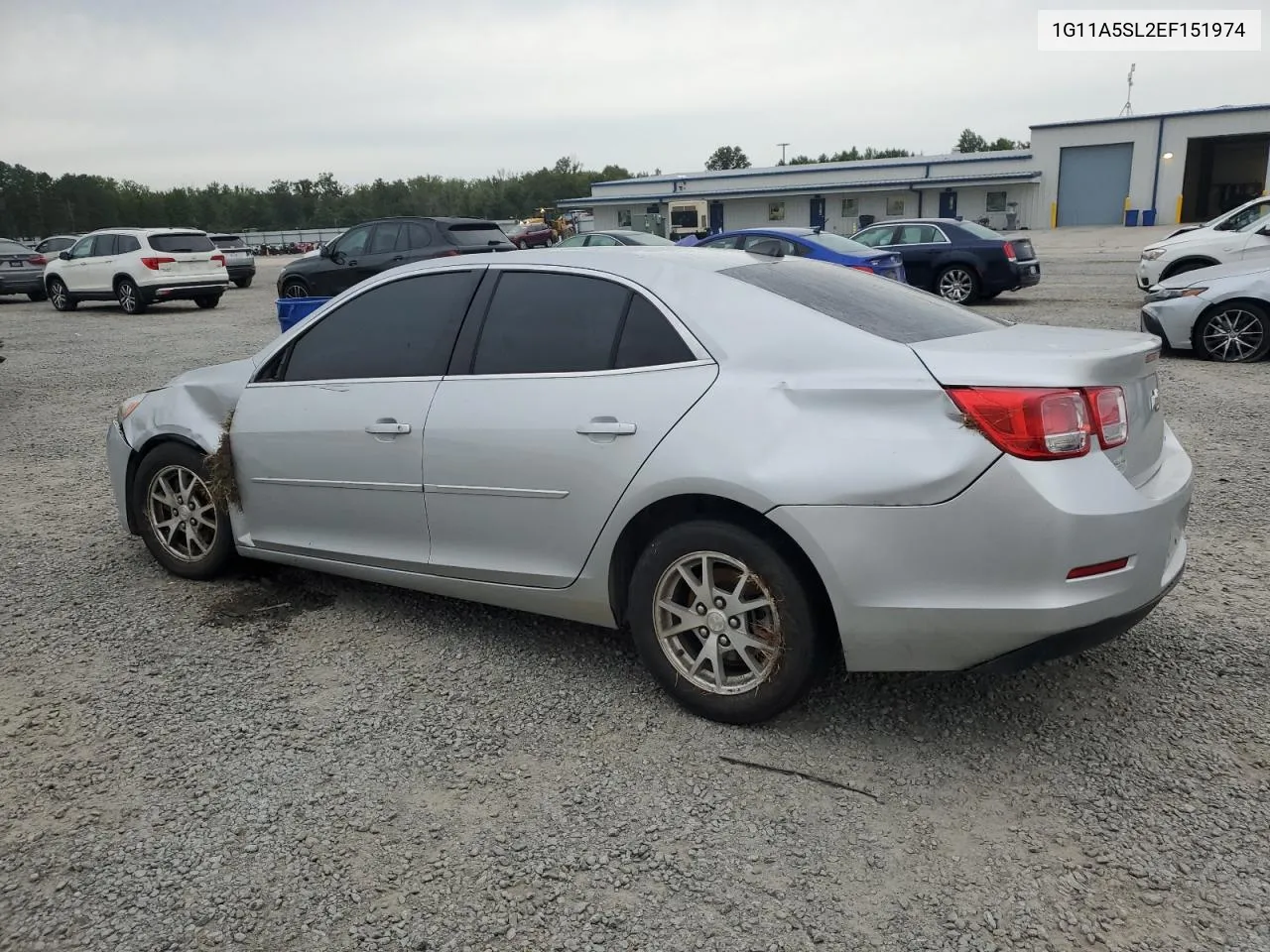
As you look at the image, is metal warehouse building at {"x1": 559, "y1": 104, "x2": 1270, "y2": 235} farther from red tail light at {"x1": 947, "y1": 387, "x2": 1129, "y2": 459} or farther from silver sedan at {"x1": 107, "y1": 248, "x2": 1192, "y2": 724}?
red tail light at {"x1": 947, "y1": 387, "x2": 1129, "y2": 459}

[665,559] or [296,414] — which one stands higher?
[296,414]

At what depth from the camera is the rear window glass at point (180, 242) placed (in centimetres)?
1934

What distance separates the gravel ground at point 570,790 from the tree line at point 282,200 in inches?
3819

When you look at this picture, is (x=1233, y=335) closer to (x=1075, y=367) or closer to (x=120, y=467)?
(x=1075, y=367)

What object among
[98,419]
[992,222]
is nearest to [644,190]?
[992,222]

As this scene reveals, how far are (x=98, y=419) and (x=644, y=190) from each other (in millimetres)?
51814

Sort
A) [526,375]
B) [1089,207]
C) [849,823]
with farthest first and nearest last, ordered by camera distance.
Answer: [1089,207] < [526,375] < [849,823]

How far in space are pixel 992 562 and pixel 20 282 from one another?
1031 inches

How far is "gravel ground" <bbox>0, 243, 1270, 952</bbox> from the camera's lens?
2.43m

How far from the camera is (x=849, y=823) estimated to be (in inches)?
109

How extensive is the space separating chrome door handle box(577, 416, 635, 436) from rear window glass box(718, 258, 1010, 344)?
68cm

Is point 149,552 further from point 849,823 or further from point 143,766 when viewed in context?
point 849,823

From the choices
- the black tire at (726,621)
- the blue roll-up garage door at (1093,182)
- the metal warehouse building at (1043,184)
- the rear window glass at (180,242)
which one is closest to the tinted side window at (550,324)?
the black tire at (726,621)

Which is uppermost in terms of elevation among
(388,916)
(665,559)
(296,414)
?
(296,414)
